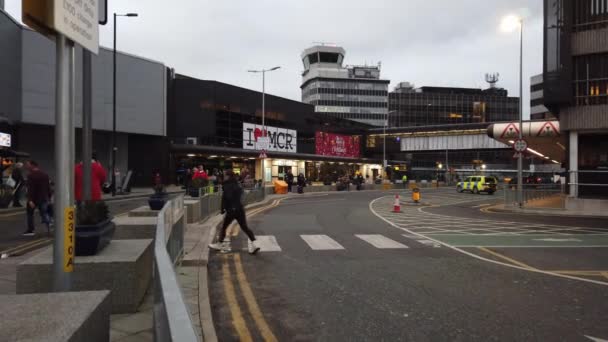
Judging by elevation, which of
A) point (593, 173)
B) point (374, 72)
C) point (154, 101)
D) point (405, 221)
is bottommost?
point (405, 221)

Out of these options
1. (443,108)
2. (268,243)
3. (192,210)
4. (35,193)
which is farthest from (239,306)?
(443,108)

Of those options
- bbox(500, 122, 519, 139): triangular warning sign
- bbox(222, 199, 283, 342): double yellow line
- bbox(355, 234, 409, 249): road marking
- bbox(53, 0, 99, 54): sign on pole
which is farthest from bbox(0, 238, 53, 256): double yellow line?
bbox(500, 122, 519, 139): triangular warning sign

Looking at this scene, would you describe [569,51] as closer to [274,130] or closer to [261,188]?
[261,188]

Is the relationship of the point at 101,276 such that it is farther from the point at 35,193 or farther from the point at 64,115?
the point at 35,193

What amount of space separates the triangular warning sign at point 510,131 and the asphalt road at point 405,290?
851 inches

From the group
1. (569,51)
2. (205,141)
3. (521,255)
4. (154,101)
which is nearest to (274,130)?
(205,141)

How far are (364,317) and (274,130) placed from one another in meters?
54.9

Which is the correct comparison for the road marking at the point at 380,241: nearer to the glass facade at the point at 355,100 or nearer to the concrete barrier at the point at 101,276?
the concrete barrier at the point at 101,276

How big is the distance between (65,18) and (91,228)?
2748 millimetres

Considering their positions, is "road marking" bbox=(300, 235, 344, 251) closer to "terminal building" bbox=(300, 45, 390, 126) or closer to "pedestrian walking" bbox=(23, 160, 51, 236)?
"pedestrian walking" bbox=(23, 160, 51, 236)

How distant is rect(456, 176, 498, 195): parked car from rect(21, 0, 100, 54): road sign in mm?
43755

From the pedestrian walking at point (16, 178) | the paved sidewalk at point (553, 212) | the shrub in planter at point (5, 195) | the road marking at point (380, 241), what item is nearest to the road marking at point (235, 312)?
the road marking at point (380, 241)

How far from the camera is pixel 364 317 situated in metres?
5.86

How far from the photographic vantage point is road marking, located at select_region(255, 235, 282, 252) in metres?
11.0
